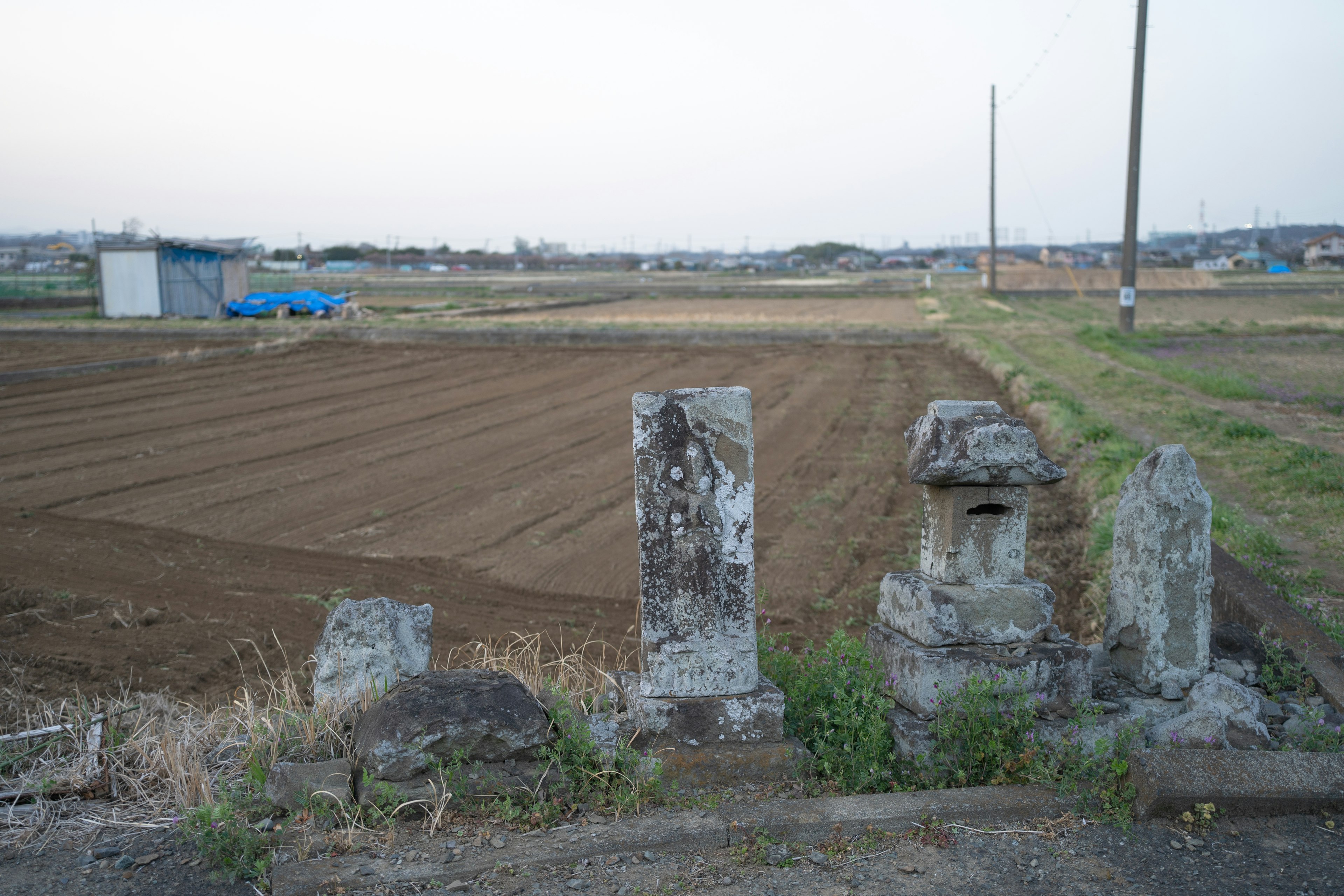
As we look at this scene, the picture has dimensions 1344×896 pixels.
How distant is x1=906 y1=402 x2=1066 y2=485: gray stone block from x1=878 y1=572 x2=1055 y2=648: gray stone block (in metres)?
0.45

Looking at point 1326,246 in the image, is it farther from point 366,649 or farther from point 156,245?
point 366,649

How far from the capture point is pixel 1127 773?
3.37m

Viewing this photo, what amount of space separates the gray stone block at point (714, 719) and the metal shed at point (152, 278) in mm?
32229

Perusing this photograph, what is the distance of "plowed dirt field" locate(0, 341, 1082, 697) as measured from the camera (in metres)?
6.58

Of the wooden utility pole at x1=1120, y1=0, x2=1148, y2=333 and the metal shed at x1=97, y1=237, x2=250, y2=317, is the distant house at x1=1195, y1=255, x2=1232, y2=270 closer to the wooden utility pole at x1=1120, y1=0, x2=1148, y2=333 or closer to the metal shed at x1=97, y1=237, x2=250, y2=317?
the wooden utility pole at x1=1120, y1=0, x2=1148, y2=333

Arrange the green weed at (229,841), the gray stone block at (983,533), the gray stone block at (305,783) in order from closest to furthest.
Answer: the green weed at (229,841)
the gray stone block at (305,783)
the gray stone block at (983,533)

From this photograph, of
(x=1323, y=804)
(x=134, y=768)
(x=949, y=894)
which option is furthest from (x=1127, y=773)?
(x=134, y=768)

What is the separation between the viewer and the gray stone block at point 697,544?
3.74 meters

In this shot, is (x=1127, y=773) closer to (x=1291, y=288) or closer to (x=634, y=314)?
(x=634, y=314)

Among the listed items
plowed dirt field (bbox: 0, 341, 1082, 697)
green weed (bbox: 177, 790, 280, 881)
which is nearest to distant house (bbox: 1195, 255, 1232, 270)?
plowed dirt field (bbox: 0, 341, 1082, 697)

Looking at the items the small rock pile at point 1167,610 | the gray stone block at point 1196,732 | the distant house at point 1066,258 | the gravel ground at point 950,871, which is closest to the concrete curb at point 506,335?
the small rock pile at point 1167,610

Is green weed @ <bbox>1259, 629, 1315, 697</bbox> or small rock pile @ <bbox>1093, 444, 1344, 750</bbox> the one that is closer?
small rock pile @ <bbox>1093, 444, 1344, 750</bbox>

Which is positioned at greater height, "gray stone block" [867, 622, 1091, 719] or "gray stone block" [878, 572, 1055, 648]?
"gray stone block" [878, 572, 1055, 648]

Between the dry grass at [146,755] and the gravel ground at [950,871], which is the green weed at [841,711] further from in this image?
the dry grass at [146,755]
